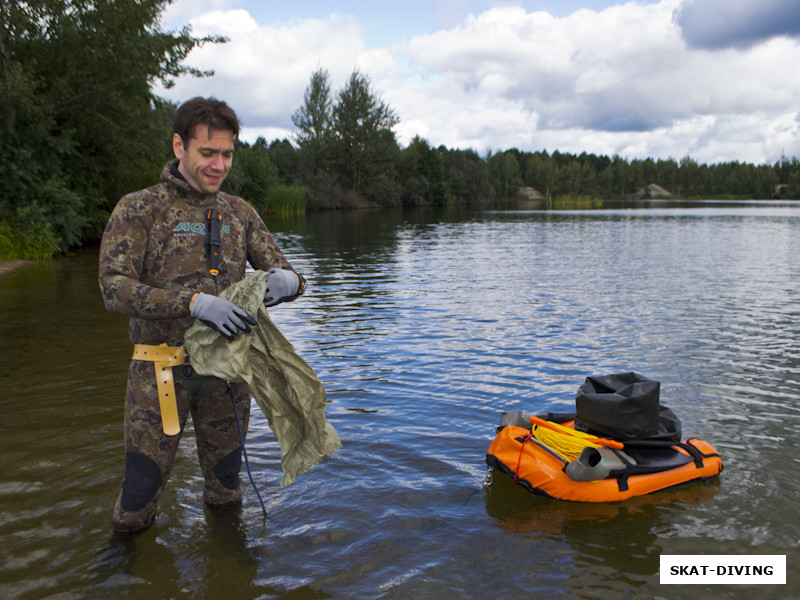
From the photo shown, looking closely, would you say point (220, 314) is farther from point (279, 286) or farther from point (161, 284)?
point (161, 284)

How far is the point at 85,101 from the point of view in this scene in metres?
21.9

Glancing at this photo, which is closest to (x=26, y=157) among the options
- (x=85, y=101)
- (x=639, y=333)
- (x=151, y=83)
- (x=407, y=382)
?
(x=85, y=101)

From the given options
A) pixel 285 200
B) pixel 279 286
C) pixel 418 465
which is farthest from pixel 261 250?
pixel 285 200

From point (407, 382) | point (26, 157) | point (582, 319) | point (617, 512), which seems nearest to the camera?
point (617, 512)

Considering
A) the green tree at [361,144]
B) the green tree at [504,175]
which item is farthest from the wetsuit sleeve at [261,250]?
the green tree at [504,175]

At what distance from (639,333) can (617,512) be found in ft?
20.7

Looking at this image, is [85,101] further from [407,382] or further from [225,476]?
[225,476]

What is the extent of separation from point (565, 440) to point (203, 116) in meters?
3.57

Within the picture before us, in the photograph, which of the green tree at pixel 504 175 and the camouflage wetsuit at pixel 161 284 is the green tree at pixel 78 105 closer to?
the camouflage wetsuit at pixel 161 284

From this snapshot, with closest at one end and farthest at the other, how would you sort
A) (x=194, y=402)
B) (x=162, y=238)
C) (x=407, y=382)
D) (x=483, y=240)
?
(x=162, y=238) < (x=194, y=402) < (x=407, y=382) < (x=483, y=240)

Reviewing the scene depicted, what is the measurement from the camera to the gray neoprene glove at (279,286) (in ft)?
11.4

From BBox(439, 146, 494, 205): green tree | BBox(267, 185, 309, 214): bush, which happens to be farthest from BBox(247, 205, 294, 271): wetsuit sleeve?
BBox(439, 146, 494, 205): green tree

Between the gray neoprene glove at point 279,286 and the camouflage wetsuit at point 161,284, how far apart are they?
1.05 feet

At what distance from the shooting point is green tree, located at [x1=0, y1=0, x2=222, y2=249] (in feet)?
63.3
